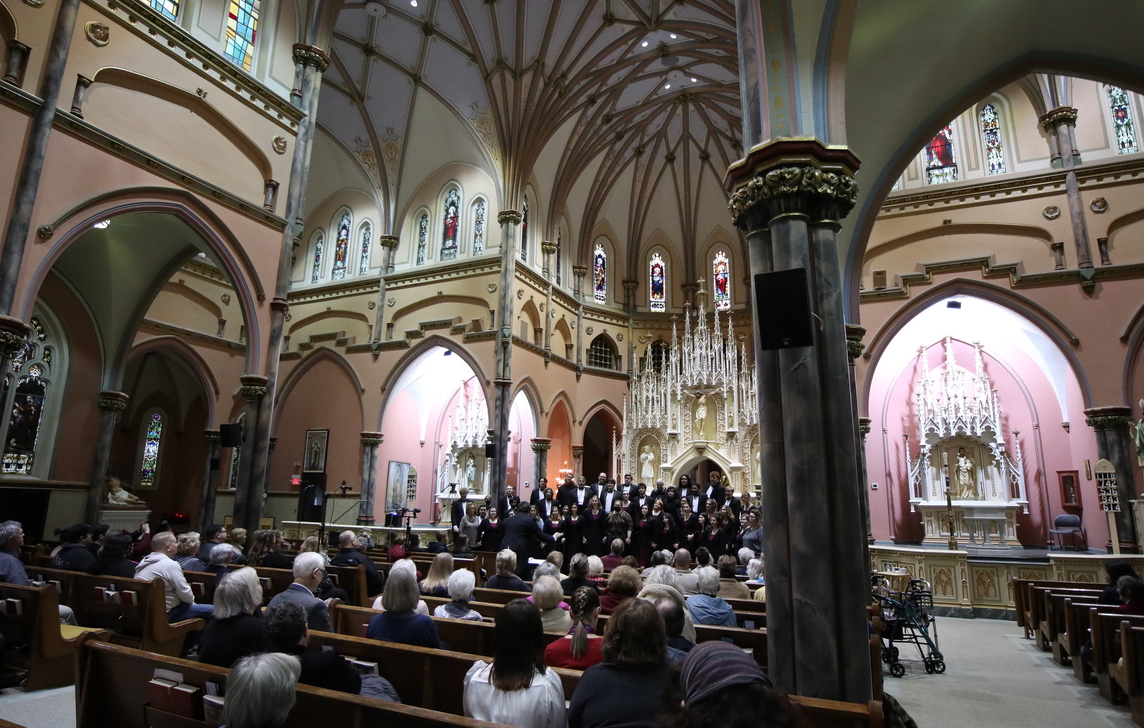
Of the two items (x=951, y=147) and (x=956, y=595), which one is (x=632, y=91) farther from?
(x=956, y=595)

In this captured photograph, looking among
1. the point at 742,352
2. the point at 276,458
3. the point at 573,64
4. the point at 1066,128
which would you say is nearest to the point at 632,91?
the point at 573,64

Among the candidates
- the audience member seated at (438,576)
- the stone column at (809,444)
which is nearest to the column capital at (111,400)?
the audience member seated at (438,576)

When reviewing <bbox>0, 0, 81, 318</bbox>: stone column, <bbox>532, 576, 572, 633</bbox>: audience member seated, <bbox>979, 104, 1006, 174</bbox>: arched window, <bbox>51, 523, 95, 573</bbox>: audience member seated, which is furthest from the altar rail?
<bbox>0, 0, 81, 318</bbox>: stone column

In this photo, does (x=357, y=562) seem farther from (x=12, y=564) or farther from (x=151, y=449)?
(x=151, y=449)

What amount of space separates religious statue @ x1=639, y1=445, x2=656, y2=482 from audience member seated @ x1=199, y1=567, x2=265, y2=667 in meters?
18.0

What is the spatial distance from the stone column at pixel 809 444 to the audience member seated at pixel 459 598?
7.13 ft

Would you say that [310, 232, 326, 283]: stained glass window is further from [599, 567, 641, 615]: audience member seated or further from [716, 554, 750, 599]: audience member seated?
[599, 567, 641, 615]: audience member seated

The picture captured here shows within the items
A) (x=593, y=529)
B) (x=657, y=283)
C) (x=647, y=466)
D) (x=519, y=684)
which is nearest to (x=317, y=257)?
(x=657, y=283)

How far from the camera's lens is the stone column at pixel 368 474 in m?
19.6

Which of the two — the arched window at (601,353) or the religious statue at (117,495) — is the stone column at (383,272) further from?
the religious statue at (117,495)

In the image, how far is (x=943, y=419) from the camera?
16875 millimetres

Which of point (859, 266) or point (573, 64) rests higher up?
point (573, 64)

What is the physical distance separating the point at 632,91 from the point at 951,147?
9.59 meters

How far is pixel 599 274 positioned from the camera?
24.9 meters
